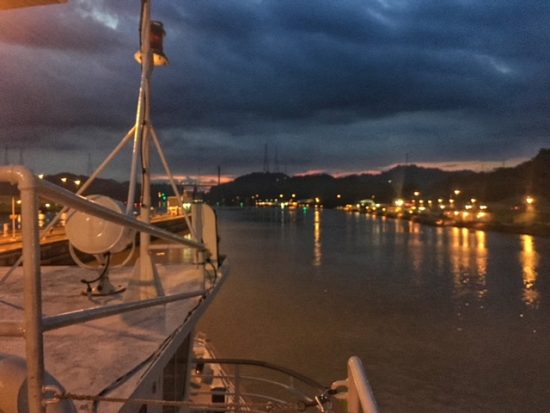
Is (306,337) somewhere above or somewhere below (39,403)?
below

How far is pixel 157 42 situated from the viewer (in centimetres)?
613

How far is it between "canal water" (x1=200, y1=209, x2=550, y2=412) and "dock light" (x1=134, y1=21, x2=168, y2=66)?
32.0 ft

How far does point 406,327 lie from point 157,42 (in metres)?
17.8

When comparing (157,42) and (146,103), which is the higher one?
(157,42)

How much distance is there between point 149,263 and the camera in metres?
5.16

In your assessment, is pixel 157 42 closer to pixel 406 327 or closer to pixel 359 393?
pixel 359 393

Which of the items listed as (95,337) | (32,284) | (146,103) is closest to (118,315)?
(95,337)

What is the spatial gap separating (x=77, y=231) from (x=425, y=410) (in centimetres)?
1016

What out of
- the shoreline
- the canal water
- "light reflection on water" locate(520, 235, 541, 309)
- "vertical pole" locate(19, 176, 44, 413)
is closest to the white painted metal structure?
"vertical pole" locate(19, 176, 44, 413)

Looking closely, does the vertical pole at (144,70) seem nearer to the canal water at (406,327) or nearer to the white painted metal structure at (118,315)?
the white painted metal structure at (118,315)

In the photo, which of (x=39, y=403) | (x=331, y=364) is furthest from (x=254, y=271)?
(x=39, y=403)

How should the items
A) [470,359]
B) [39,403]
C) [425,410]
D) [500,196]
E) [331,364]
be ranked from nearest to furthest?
[39,403] < [425,410] < [331,364] < [470,359] < [500,196]

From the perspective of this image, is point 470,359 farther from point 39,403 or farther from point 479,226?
point 479,226

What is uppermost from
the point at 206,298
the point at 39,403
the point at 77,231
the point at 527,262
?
the point at 77,231
